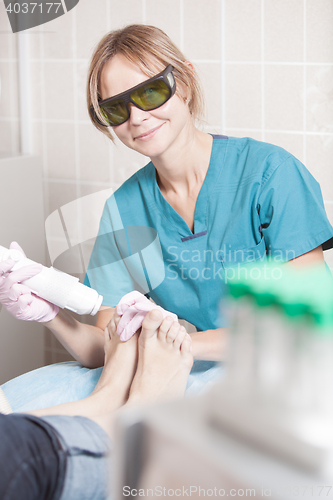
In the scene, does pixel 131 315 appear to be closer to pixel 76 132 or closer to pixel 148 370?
pixel 148 370

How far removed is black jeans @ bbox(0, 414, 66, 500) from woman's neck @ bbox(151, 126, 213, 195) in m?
0.86

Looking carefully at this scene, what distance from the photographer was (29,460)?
0.41 metres

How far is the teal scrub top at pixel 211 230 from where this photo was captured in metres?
1.11

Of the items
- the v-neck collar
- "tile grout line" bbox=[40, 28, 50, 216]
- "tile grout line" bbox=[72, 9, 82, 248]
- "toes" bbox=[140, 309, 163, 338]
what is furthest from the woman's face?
"tile grout line" bbox=[40, 28, 50, 216]

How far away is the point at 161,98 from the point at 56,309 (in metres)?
0.55

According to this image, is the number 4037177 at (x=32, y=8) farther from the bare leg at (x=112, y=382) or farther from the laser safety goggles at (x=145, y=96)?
the bare leg at (x=112, y=382)

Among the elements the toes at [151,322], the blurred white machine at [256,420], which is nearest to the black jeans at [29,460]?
the blurred white machine at [256,420]

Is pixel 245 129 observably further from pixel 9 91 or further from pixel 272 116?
pixel 9 91

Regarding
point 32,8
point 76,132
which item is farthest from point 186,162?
point 32,8

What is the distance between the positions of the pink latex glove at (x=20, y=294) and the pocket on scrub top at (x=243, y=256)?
44cm

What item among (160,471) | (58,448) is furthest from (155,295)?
(160,471)

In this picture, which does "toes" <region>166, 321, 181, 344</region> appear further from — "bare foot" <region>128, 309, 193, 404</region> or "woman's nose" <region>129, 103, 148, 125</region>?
"woman's nose" <region>129, 103, 148, 125</region>

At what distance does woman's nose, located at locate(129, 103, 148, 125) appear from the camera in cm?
112

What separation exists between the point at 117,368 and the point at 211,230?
0.41 metres
